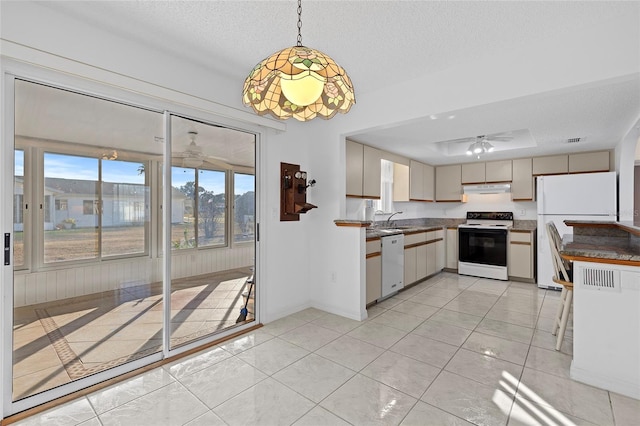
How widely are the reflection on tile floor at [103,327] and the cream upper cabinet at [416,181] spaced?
3.33m

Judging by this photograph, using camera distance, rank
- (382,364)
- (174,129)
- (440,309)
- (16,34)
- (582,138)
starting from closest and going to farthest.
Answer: (16,34)
(382,364)
(174,129)
(440,309)
(582,138)

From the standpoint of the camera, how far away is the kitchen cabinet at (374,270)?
3504 millimetres

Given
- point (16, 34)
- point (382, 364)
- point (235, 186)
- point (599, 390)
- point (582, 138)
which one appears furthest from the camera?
point (582, 138)

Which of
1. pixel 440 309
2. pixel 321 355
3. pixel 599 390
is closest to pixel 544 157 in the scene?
pixel 440 309

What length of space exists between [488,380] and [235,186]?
2672 millimetres

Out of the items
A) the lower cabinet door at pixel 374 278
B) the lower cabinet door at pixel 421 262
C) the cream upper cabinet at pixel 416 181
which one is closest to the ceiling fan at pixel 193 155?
the lower cabinet door at pixel 374 278

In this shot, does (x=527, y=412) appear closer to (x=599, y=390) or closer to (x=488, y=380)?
(x=488, y=380)

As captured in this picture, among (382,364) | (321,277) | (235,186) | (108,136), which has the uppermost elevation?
(108,136)

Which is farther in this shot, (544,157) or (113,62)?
(544,157)

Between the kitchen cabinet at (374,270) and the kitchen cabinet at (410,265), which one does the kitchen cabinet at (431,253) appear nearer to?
the kitchen cabinet at (410,265)

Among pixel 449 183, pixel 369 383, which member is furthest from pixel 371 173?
pixel 369 383

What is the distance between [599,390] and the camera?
196 centimetres

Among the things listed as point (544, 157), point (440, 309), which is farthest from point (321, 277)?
point (544, 157)

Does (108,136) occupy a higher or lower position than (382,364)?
higher
